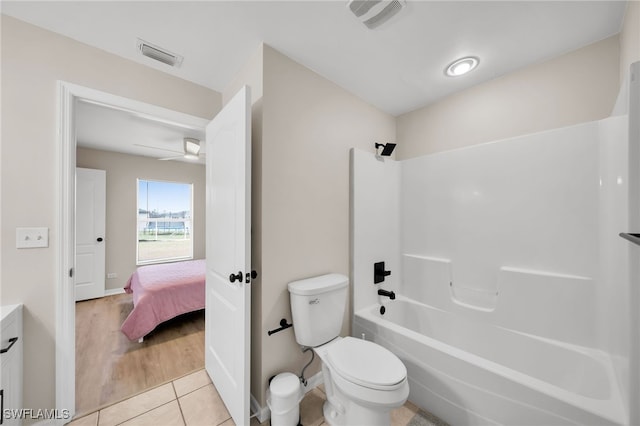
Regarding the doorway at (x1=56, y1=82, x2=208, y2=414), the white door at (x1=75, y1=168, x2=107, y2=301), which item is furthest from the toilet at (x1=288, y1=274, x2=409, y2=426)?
the white door at (x1=75, y1=168, x2=107, y2=301)

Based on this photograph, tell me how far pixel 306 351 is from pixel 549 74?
2695mm

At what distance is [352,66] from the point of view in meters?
1.80

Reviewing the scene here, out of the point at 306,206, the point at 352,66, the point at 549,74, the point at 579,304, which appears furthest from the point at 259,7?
the point at 579,304

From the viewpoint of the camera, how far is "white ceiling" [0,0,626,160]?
1304mm

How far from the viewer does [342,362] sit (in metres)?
1.37

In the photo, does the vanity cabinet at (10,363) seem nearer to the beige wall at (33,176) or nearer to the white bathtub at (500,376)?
the beige wall at (33,176)

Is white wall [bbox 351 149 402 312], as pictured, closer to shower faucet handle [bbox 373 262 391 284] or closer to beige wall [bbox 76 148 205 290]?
shower faucet handle [bbox 373 262 391 284]

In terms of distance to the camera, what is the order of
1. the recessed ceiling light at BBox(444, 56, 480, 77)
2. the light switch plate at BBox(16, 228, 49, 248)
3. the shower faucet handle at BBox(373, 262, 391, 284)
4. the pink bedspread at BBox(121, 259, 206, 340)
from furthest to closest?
the pink bedspread at BBox(121, 259, 206, 340) < the shower faucet handle at BBox(373, 262, 391, 284) < the recessed ceiling light at BBox(444, 56, 480, 77) < the light switch plate at BBox(16, 228, 49, 248)

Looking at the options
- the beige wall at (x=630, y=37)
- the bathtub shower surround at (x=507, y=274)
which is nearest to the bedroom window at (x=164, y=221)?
the bathtub shower surround at (x=507, y=274)

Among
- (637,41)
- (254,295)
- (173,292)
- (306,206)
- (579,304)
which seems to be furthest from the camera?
(173,292)

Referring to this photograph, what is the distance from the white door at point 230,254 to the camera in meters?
1.38

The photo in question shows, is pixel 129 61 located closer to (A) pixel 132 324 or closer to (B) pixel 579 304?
(A) pixel 132 324

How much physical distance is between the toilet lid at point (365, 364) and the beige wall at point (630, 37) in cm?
176

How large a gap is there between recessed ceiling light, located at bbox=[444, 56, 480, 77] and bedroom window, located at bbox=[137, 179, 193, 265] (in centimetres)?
472
